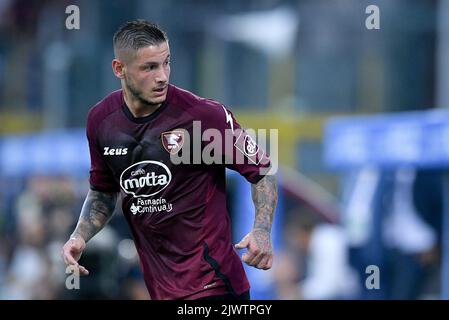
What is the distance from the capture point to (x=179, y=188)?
21.2 feet

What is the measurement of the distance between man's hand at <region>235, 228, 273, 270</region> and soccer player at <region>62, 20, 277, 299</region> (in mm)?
213

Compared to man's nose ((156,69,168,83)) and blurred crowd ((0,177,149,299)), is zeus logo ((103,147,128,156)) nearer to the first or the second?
man's nose ((156,69,168,83))

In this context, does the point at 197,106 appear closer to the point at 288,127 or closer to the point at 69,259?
the point at 69,259

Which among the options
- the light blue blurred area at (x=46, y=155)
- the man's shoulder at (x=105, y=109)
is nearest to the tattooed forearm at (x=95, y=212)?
the man's shoulder at (x=105, y=109)

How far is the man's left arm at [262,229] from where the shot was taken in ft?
19.7

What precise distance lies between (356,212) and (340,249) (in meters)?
A: 0.49

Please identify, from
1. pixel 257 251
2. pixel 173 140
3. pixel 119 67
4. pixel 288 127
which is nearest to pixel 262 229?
pixel 257 251

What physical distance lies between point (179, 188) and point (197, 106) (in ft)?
1.57

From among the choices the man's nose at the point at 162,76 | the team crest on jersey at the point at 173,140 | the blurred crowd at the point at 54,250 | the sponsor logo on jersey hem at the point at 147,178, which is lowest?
the blurred crowd at the point at 54,250

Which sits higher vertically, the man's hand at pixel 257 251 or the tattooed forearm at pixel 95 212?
the tattooed forearm at pixel 95 212

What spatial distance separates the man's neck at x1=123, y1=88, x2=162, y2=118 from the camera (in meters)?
6.47

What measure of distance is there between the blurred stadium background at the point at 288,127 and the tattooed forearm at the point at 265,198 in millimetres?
3759

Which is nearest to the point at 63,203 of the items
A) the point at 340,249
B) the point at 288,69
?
the point at 340,249

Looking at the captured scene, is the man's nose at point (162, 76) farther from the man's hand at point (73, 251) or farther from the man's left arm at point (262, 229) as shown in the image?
the man's hand at point (73, 251)
